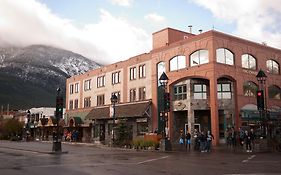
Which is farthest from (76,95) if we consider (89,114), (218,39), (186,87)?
(218,39)

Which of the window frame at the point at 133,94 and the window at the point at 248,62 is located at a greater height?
the window at the point at 248,62

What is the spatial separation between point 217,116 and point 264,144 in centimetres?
743

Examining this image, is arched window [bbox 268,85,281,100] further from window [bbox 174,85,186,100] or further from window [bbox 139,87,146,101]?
window [bbox 139,87,146,101]

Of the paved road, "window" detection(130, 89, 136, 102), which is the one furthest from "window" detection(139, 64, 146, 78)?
the paved road

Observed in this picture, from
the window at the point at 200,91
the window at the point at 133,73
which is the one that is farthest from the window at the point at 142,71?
the window at the point at 200,91

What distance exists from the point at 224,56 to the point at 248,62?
439 cm

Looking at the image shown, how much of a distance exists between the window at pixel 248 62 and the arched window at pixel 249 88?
6.10 feet

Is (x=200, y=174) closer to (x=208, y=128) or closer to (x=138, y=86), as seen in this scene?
(x=208, y=128)

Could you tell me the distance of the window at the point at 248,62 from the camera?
42.2 meters

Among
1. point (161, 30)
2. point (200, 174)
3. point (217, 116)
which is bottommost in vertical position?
point (200, 174)

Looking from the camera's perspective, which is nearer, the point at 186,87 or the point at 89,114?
the point at 186,87

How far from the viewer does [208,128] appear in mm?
41125

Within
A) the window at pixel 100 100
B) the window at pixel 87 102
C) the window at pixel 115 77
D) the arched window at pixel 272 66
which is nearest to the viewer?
the arched window at pixel 272 66

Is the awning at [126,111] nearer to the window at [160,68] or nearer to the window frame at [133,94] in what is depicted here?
the window frame at [133,94]
